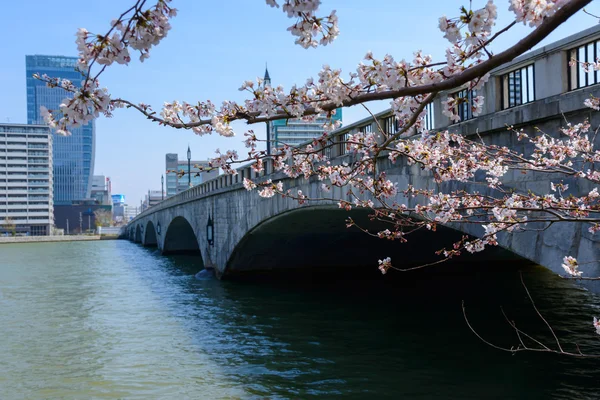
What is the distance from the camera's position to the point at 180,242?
56.5 meters

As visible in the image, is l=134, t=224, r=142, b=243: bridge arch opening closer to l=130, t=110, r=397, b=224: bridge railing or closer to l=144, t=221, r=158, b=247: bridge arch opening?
l=144, t=221, r=158, b=247: bridge arch opening

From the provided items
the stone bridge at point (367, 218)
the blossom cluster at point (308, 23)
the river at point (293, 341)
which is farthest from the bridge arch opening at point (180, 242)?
the blossom cluster at point (308, 23)

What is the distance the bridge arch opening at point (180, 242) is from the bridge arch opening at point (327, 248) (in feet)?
83.9

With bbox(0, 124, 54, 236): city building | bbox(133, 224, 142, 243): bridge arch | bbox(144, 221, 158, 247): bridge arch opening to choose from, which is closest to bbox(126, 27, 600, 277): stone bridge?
bbox(144, 221, 158, 247): bridge arch opening

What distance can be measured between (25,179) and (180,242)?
111 meters

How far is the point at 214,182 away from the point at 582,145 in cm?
2501

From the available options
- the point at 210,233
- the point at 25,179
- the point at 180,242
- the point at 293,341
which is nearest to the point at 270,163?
the point at 293,341

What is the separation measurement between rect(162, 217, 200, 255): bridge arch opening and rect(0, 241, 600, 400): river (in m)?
27.3

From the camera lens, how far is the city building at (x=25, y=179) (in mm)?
148750

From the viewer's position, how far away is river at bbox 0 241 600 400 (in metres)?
11.3

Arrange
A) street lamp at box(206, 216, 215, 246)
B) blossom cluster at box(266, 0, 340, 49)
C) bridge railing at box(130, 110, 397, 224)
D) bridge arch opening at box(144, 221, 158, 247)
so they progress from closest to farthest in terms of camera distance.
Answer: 1. blossom cluster at box(266, 0, 340, 49)
2. bridge railing at box(130, 110, 397, 224)
3. street lamp at box(206, 216, 215, 246)
4. bridge arch opening at box(144, 221, 158, 247)

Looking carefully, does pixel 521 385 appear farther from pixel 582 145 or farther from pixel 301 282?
pixel 301 282

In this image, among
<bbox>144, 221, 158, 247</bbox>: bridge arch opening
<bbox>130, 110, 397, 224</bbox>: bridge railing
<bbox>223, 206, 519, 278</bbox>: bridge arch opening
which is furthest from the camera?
<bbox>144, 221, 158, 247</bbox>: bridge arch opening

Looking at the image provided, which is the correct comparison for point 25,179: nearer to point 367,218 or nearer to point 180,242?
point 180,242
